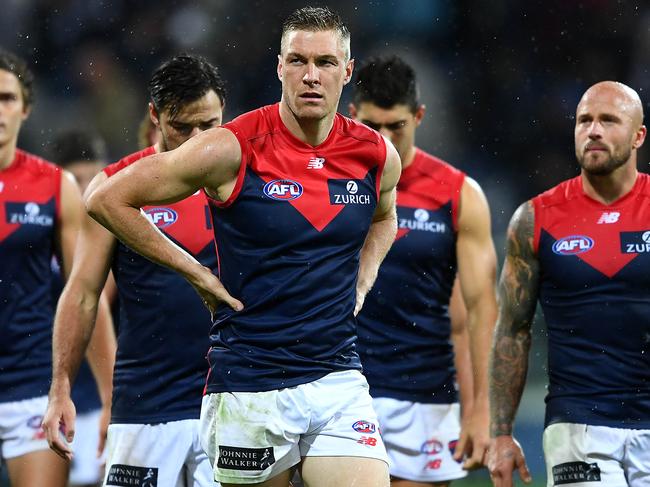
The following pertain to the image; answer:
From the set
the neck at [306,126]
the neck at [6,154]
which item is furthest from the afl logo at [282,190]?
the neck at [6,154]

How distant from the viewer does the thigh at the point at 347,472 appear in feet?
14.9

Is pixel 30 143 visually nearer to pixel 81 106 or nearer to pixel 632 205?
pixel 81 106

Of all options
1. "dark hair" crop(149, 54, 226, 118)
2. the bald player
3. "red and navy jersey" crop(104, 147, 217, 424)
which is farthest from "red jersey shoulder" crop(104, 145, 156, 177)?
the bald player

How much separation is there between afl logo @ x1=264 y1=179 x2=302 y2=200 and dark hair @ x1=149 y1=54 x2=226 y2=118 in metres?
1.11

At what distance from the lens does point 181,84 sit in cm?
571

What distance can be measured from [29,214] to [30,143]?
23.8ft

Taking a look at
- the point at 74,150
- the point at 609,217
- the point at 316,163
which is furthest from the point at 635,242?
the point at 74,150

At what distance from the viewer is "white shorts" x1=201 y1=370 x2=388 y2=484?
4.58 m

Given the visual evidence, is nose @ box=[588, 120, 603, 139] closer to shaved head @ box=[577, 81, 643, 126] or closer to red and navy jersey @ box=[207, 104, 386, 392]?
shaved head @ box=[577, 81, 643, 126]

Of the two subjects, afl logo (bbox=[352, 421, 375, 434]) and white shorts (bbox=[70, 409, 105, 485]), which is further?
white shorts (bbox=[70, 409, 105, 485])

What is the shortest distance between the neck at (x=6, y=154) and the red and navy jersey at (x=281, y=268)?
2.31 meters

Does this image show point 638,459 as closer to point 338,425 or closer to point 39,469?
point 338,425

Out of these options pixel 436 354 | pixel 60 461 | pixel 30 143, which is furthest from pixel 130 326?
pixel 30 143

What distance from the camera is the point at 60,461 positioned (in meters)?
6.13
